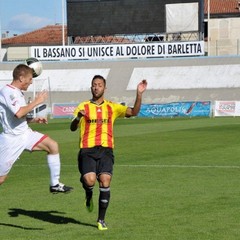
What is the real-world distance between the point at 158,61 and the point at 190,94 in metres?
5.85

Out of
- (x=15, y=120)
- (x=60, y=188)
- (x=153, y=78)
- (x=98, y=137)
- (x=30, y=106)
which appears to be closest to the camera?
(x=30, y=106)

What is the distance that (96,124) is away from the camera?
36.2ft

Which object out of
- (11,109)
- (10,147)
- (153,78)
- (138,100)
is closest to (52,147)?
(10,147)

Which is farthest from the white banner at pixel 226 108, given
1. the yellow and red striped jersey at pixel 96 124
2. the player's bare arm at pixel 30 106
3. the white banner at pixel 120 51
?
the player's bare arm at pixel 30 106

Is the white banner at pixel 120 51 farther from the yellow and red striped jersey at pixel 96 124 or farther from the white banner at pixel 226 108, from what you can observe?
the yellow and red striped jersey at pixel 96 124

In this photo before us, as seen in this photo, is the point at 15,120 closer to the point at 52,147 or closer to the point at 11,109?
the point at 11,109

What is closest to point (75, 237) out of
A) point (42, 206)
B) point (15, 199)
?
point (42, 206)

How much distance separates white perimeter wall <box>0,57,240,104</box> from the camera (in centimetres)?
6512

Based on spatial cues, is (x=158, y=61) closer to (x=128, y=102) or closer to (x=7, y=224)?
(x=128, y=102)

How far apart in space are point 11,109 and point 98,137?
1299mm

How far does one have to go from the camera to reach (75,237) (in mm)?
10305

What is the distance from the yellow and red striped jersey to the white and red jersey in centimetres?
79

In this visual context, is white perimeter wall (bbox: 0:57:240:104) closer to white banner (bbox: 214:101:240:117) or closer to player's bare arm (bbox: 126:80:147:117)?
white banner (bbox: 214:101:240:117)

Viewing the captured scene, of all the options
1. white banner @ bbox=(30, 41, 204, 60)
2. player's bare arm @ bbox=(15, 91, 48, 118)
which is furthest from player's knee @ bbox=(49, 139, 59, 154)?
white banner @ bbox=(30, 41, 204, 60)
